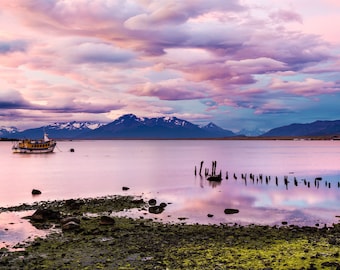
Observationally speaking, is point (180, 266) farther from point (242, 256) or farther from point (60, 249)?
point (60, 249)

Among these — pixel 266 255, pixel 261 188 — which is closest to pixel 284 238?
pixel 266 255

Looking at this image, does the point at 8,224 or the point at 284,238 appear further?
the point at 8,224

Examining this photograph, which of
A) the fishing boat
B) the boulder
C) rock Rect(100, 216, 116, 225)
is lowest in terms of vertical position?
the boulder

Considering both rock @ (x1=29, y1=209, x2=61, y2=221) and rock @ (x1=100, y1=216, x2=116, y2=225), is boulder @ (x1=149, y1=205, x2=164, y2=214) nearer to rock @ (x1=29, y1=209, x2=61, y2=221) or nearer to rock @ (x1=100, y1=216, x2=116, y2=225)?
A: rock @ (x1=100, y1=216, x2=116, y2=225)

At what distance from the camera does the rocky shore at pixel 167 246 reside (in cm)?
2000

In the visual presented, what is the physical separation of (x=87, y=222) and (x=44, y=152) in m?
156

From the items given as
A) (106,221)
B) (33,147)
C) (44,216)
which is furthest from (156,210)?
(33,147)

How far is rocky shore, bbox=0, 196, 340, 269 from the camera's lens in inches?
787

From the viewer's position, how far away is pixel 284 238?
87.8 ft

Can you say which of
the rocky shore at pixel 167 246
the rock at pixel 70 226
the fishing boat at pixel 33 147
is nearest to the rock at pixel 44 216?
the rocky shore at pixel 167 246

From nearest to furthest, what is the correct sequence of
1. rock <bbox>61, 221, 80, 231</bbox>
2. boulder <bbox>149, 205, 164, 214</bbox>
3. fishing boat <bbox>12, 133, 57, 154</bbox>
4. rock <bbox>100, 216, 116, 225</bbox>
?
rock <bbox>61, 221, 80, 231</bbox> → rock <bbox>100, 216, 116, 225</bbox> → boulder <bbox>149, 205, 164, 214</bbox> → fishing boat <bbox>12, 133, 57, 154</bbox>

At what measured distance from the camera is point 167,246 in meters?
24.1

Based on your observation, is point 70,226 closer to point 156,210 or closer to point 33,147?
point 156,210

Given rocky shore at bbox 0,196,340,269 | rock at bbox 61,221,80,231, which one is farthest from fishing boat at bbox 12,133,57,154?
rock at bbox 61,221,80,231
